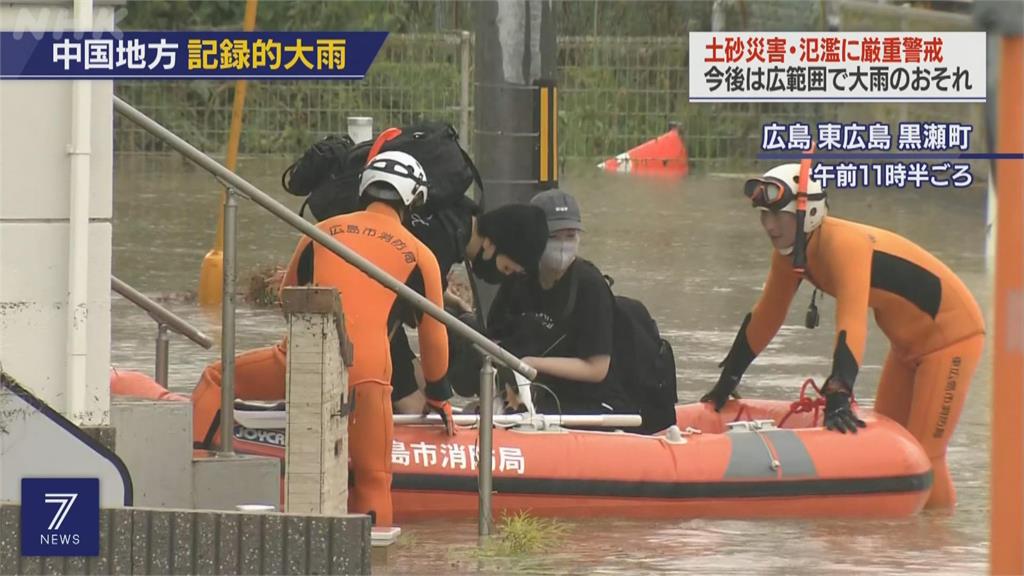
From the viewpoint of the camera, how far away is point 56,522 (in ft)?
22.3

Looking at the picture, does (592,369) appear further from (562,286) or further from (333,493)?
(333,493)

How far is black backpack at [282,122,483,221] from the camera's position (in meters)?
9.09

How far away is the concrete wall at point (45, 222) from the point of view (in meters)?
6.94

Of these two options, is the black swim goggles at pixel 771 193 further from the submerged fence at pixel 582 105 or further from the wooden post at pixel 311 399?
the submerged fence at pixel 582 105

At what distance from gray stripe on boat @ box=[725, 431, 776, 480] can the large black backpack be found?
25.0 inches

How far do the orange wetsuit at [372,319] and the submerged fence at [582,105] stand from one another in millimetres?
13383

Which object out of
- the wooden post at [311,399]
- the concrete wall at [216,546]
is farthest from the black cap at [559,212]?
the concrete wall at [216,546]

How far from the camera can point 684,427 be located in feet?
32.9

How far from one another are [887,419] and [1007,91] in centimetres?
550

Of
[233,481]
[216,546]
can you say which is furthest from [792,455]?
[216,546]

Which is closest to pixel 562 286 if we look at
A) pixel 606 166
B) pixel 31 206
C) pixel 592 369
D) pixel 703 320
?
pixel 592 369

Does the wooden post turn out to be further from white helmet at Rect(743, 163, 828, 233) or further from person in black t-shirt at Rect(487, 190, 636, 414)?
white helmet at Rect(743, 163, 828, 233)

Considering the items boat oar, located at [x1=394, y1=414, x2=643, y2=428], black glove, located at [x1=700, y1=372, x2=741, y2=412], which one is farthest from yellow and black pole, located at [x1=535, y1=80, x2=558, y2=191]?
boat oar, located at [x1=394, y1=414, x2=643, y2=428]

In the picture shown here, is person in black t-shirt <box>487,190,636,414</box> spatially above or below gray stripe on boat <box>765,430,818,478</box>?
above
